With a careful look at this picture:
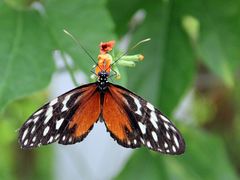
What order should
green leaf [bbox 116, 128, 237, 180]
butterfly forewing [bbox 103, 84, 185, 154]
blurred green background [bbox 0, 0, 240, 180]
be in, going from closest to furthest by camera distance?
butterfly forewing [bbox 103, 84, 185, 154] → blurred green background [bbox 0, 0, 240, 180] → green leaf [bbox 116, 128, 237, 180]

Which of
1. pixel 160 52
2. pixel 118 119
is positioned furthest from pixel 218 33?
pixel 118 119

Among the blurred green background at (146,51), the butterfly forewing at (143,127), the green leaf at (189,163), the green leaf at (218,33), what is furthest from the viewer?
the green leaf at (189,163)

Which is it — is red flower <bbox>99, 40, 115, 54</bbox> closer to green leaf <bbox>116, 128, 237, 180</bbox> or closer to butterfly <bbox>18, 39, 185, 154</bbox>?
butterfly <bbox>18, 39, 185, 154</bbox>

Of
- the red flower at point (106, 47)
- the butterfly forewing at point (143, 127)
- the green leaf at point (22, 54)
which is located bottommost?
the butterfly forewing at point (143, 127)

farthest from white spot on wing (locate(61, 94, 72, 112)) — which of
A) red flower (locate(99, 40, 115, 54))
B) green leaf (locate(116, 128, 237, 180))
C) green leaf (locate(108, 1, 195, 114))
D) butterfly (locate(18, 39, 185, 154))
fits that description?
green leaf (locate(116, 128, 237, 180))

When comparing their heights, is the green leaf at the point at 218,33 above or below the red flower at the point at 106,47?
above

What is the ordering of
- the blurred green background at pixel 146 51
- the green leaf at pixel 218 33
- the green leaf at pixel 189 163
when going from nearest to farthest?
the blurred green background at pixel 146 51, the green leaf at pixel 218 33, the green leaf at pixel 189 163

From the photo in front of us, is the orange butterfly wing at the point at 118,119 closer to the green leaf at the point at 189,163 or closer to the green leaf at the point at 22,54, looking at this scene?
the green leaf at the point at 22,54

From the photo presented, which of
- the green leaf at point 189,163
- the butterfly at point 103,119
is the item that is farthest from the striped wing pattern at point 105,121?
the green leaf at point 189,163
